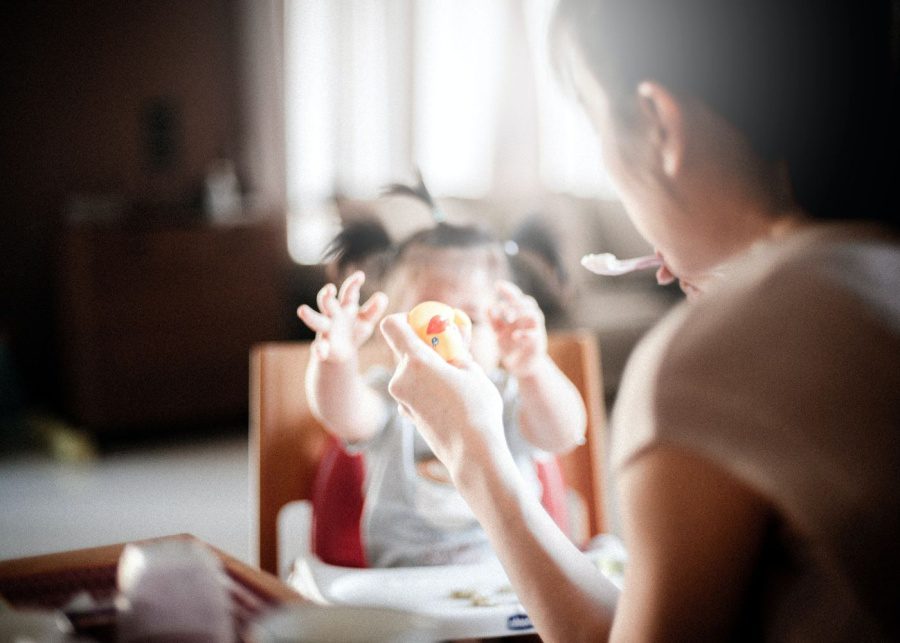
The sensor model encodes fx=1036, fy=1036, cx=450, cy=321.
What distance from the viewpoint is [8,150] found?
4.18 metres

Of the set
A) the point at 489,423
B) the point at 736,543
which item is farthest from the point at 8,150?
the point at 736,543

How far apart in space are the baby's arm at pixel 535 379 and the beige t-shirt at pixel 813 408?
66cm

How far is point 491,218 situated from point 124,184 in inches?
64.8

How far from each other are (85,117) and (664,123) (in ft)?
13.3

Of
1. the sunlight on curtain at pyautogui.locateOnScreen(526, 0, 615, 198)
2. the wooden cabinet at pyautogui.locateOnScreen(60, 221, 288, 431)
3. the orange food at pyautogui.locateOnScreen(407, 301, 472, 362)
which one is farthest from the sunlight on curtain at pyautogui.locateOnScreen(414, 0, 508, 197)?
the orange food at pyautogui.locateOnScreen(407, 301, 472, 362)

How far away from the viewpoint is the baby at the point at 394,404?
125cm

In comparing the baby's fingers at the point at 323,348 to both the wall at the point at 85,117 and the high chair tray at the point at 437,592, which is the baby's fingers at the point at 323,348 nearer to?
the high chair tray at the point at 437,592

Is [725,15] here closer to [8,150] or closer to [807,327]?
[807,327]

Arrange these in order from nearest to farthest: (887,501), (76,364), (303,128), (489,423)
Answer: (887,501) < (489,423) < (76,364) < (303,128)

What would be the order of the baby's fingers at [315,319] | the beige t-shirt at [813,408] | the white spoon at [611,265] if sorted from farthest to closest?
the baby's fingers at [315,319], the white spoon at [611,265], the beige t-shirt at [813,408]

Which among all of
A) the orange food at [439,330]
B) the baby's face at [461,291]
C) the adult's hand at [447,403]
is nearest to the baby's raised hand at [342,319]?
the orange food at [439,330]

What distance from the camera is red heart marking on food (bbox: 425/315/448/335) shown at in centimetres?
107

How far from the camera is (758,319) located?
0.57 metres

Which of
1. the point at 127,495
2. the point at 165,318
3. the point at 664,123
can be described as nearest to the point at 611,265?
the point at 664,123
